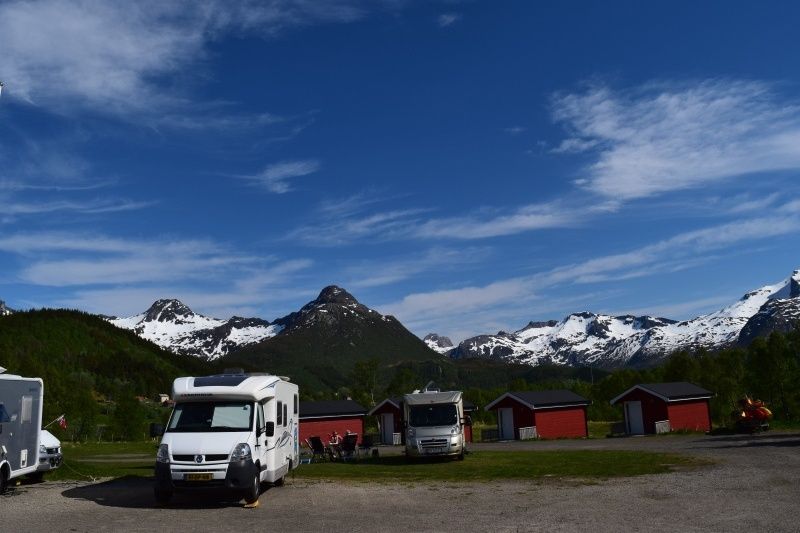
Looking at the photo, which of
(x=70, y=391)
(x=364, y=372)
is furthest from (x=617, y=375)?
(x=70, y=391)

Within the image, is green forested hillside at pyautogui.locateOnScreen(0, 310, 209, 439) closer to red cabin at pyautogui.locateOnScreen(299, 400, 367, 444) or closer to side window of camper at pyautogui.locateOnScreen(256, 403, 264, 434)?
red cabin at pyautogui.locateOnScreen(299, 400, 367, 444)

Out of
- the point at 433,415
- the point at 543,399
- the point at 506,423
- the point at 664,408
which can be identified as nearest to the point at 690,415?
the point at 664,408

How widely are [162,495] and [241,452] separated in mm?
1993

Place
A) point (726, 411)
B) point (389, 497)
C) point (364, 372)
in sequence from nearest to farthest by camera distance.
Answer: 1. point (389, 497)
2. point (726, 411)
3. point (364, 372)

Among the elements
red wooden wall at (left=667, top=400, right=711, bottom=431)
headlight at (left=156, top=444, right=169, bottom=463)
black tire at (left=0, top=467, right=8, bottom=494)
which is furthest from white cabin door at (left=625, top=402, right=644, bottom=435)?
black tire at (left=0, top=467, right=8, bottom=494)

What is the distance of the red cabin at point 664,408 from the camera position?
49.6 metres

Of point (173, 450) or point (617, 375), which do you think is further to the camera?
point (617, 375)

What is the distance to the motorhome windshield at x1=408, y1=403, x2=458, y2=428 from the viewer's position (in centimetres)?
2841

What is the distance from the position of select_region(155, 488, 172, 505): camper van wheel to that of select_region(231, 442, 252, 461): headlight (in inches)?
66.5

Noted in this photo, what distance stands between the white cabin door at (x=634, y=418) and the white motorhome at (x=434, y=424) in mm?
25890

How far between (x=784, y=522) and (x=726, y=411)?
62.2m

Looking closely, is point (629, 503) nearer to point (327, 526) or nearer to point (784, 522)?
point (784, 522)

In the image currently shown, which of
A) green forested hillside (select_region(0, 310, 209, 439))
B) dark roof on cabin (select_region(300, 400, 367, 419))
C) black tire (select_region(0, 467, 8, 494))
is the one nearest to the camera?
black tire (select_region(0, 467, 8, 494))

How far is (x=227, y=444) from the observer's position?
14688mm
